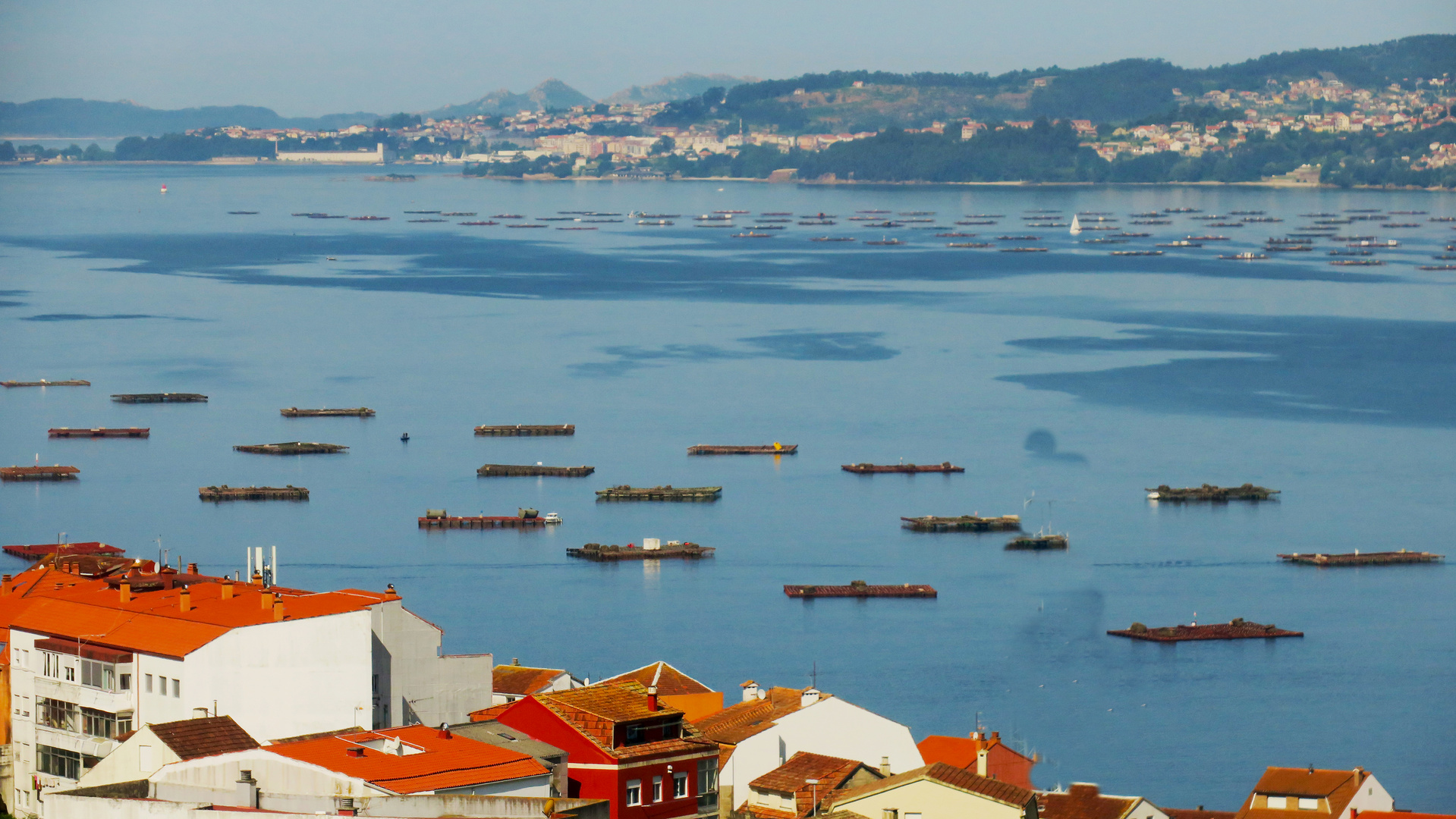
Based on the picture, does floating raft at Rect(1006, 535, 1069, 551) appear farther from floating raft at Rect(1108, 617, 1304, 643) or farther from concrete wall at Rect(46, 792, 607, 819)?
concrete wall at Rect(46, 792, 607, 819)

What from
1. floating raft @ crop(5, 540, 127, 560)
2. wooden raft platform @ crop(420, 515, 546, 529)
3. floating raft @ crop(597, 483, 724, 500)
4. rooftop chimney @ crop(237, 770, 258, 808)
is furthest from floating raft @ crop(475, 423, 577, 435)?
rooftop chimney @ crop(237, 770, 258, 808)

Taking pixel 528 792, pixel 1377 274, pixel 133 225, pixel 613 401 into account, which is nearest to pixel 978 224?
pixel 1377 274

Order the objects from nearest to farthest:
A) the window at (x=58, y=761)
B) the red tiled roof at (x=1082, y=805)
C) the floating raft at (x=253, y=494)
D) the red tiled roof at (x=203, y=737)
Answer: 1. the red tiled roof at (x=203, y=737)
2. the window at (x=58, y=761)
3. the red tiled roof at (x=1082, y=805)
4. the floating raft at (x=253, y=494)

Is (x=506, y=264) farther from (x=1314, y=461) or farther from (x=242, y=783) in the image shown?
(x=242, y=783)

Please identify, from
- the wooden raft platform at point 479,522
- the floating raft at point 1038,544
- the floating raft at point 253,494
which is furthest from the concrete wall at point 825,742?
the floating raft at point 253,494

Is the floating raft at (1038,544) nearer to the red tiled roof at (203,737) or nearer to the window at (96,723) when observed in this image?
the window at (96,723)

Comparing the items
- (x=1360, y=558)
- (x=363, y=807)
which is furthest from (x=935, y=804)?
(x=1360, y=558)

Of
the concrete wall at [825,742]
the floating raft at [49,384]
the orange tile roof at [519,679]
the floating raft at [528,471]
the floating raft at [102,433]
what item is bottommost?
the floating raft at [49,384]

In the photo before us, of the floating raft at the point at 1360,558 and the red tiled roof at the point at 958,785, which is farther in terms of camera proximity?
the floating raft at the point at 1360,558
